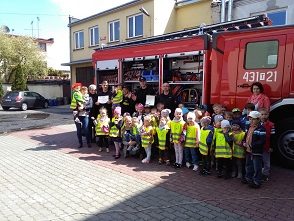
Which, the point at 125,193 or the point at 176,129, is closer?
the point at 125,193

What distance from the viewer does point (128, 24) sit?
20.7m

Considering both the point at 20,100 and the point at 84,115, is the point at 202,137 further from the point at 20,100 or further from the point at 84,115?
the point at 20,100

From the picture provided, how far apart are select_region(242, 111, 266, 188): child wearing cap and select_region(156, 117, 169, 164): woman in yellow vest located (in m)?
1.90

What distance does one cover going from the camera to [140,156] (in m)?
7.36

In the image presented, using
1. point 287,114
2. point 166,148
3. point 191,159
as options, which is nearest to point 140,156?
point 166,148

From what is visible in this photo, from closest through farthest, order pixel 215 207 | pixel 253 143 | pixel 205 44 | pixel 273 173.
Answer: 1. pixel 215 207
2. pixel 253 143
3. pixel 273 173
4. pixel 205 44

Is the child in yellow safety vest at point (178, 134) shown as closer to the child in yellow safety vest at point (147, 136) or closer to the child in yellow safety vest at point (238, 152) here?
the child in yellow safety vest at point (147, 136)

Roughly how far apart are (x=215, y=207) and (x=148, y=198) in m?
1.03

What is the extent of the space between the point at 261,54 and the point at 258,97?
95cm

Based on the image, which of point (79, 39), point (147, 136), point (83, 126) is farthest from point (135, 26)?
point (147, 136)

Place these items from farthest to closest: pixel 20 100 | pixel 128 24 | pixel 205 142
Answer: pixel 20 100, pixel 128 24, pixel 205 142

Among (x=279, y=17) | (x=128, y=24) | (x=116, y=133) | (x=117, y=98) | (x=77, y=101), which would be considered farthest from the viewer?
(x=128, y=24)

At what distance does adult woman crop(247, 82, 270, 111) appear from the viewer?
5965 millimetres

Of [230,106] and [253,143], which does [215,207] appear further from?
[230,106]
